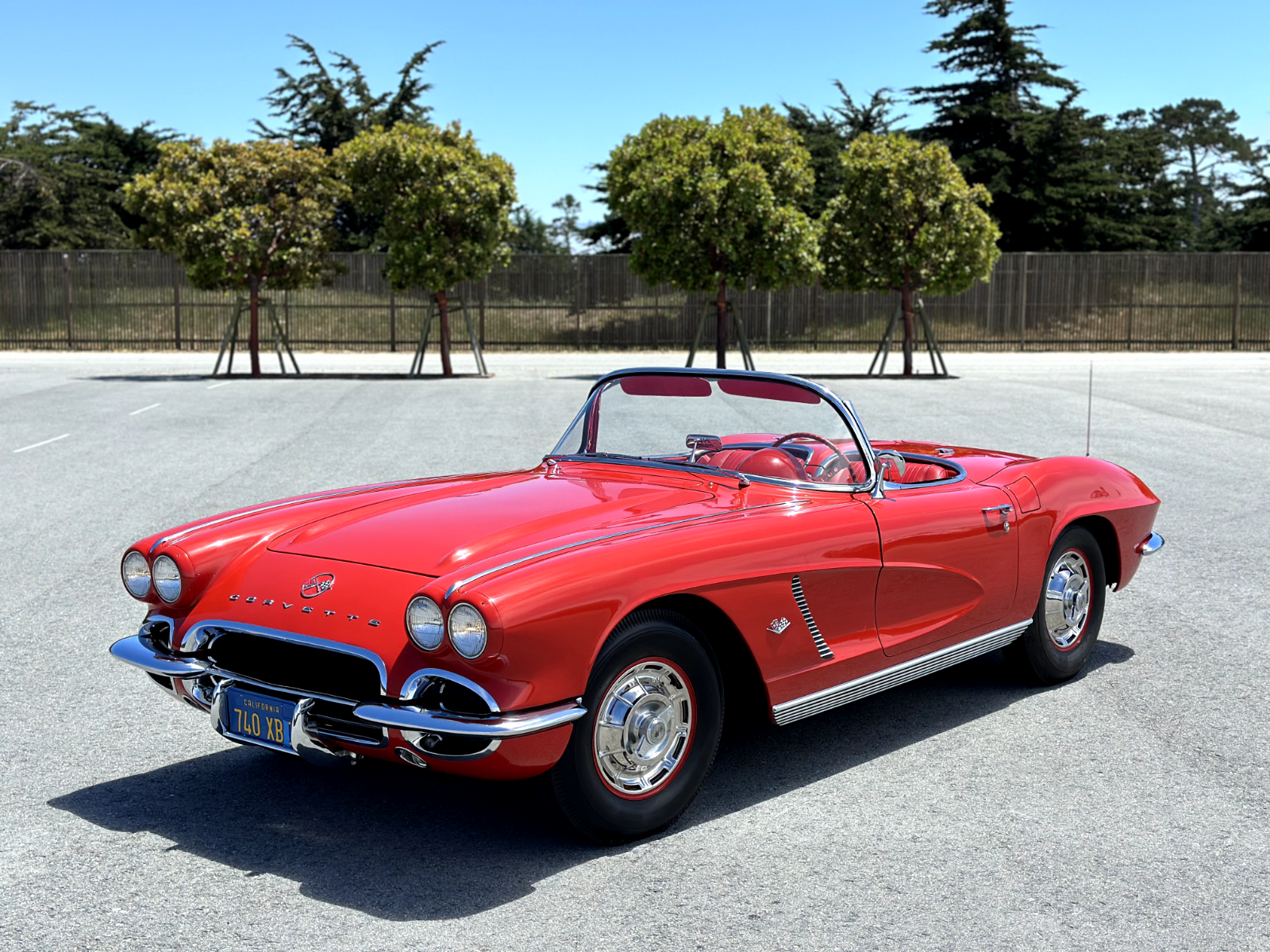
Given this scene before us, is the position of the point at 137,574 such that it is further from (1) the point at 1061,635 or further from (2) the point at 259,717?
(1) the point at 1061,635

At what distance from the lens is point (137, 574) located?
427 cm

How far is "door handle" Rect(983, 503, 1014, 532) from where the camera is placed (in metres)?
4.91

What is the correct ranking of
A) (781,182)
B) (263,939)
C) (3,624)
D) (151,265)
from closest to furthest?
(263,939) → (3,624) → (781,182) → (151,265)

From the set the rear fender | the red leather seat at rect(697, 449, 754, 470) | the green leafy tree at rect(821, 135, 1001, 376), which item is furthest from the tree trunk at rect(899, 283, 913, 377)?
the red leather seat at rect(697, 449, 754, 470)

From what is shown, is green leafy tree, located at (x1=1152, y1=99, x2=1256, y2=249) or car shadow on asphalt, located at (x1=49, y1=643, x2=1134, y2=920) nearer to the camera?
car shadow on asphalt, located at (x1=49, y1=643, x2=1134, y2=920)

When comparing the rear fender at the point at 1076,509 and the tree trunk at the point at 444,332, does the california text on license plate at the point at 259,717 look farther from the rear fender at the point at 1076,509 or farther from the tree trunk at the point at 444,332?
the tree trunk at the point at 444,332

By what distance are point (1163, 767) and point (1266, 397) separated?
18613 mm

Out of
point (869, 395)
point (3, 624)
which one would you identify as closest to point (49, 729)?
point (3, 624)

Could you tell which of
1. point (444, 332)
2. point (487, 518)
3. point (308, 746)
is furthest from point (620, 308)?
point (308, 746)

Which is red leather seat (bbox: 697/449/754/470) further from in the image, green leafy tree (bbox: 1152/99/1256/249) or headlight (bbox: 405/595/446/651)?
green leafy tree (bbox: 1152/99/1256/249)

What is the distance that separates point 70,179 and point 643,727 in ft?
172

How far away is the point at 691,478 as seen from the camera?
467cm

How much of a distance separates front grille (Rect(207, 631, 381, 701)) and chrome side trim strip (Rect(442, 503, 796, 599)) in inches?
14.3

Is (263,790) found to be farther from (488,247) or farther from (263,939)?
(488,247)
